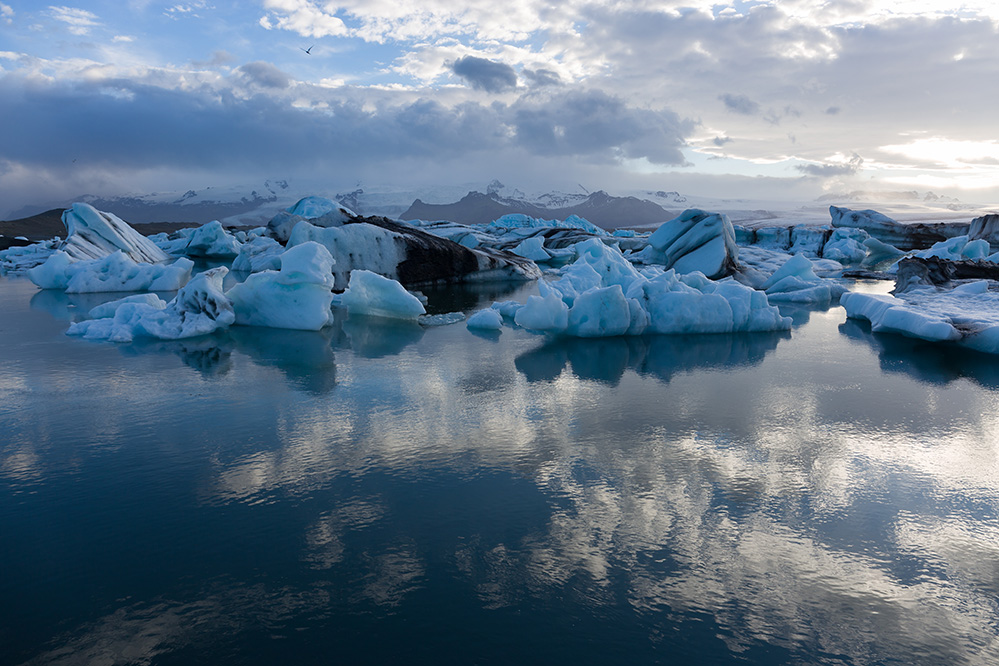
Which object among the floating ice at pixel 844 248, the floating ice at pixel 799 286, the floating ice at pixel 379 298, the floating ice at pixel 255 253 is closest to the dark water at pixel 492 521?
the floating ice at pixel 379 298

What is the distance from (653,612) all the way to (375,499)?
1.44m

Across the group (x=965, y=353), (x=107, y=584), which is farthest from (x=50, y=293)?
(x=965, y=353)

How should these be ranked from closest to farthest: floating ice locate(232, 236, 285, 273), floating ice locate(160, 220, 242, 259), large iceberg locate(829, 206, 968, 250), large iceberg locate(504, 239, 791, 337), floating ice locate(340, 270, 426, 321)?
large iceberg locate(504, 239, 791, 337)
floating ice locate(340, 270, 426, 321)
floating ice locate(232, 236, 285, 273)
floating ice locate(160, 220, 242, 259)
large iceberg locate(829, 206, 968, 250)

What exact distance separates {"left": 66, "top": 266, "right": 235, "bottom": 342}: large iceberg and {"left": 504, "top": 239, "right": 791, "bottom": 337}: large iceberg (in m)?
3.94

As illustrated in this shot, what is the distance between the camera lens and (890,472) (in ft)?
11.5

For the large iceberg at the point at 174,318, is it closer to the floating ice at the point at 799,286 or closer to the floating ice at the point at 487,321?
the floating ice at the point at 487,321

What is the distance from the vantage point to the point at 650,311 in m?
8.35

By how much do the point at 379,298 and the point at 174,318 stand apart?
283 cm

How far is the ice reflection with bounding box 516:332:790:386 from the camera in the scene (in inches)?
235

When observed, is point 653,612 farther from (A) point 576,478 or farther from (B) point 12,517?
(B) point 12,517

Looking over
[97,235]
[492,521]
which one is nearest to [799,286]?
[492,521]

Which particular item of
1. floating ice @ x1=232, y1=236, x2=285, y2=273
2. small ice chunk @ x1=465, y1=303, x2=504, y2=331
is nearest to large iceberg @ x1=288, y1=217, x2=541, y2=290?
floating ice @ x1=232, y1=236, x2=285, y2=273

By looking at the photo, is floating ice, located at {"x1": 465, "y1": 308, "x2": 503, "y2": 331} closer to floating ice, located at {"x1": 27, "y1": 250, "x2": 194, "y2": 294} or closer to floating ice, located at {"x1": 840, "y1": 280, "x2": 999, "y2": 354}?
floating ice, located at {"x1": 840, "y1": 280, "x2": 999, "y2": 354}

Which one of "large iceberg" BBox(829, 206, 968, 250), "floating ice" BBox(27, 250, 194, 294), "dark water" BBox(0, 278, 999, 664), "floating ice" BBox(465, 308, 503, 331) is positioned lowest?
"dark water" BBox(0, 278, 999, 664)
